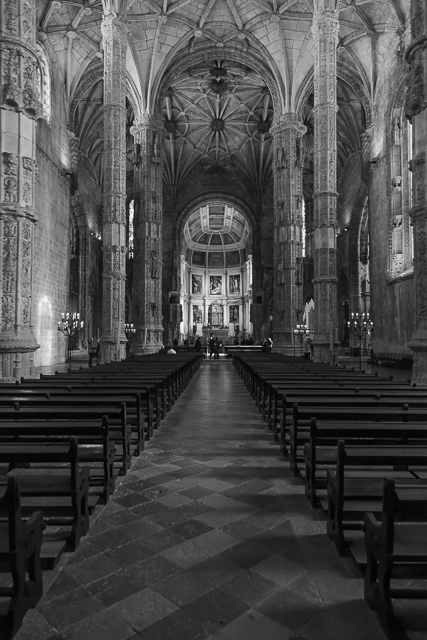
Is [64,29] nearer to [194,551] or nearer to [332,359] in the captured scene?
[332,359]

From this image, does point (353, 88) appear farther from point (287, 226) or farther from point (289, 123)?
point (287, 226)

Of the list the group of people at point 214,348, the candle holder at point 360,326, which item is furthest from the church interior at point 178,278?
the group of people at point 214,348

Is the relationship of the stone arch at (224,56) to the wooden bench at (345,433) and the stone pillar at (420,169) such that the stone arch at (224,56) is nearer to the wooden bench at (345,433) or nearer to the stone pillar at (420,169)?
the stone pillar at (420,169)

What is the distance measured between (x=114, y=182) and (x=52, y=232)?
767 cm

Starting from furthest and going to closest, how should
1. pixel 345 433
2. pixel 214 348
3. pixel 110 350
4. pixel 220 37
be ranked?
pixel 214 348 < pixel 220 37 < pixel 110 350 < pixel 345 433

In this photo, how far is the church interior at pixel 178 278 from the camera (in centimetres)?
269

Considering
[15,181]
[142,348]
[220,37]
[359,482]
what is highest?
[220,37]

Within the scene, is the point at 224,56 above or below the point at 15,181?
above

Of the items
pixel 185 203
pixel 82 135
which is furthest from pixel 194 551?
pixel 185 203

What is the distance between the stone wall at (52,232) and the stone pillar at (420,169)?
53.1 ft

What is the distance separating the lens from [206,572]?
9.30 feet

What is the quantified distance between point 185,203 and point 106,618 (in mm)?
41893

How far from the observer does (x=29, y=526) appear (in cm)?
211

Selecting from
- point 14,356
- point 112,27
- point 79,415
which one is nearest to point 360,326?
point 14,356
